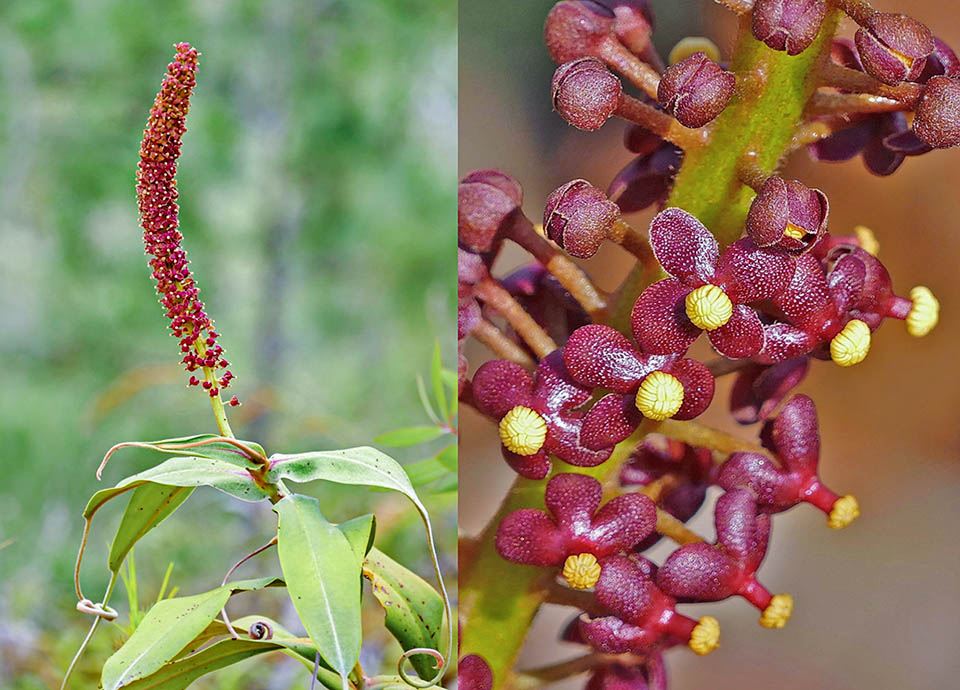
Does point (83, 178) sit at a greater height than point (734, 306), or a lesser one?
lesser

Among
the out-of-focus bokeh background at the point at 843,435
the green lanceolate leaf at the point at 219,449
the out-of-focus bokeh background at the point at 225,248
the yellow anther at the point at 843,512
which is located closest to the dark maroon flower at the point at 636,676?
the out-of-focus bokeh background at the point at 843,435

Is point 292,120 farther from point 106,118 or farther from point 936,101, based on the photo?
point 936,101

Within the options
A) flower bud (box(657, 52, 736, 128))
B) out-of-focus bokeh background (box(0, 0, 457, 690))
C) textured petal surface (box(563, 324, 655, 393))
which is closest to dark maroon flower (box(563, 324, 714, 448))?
textured petal surface (box(563, 324, 655, 393))

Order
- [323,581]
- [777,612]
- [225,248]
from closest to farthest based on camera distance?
1. [323,581]
2. [777,612]
3. [225,248]

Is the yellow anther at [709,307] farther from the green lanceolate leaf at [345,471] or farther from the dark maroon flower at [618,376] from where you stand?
the green lanceolate leaf at [345,471]

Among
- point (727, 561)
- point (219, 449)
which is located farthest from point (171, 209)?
point (727, 561)

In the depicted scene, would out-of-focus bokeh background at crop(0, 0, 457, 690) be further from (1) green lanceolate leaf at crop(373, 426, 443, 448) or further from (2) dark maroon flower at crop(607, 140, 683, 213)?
(2) dark maroon flower at crop(607, 140, 683, 213)

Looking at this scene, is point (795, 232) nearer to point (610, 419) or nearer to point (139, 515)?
point (610, 419)

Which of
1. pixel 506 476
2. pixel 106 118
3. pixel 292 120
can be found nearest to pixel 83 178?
pixel 106 118
